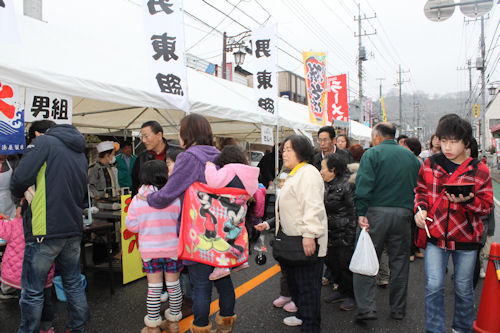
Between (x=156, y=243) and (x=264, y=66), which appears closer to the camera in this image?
(x=156, y=243)

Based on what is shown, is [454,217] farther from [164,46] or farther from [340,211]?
[164,46]

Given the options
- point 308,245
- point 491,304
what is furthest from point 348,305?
point 308,245

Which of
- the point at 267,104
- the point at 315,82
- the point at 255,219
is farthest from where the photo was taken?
the point at 315,82

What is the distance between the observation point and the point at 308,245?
229 centimetres

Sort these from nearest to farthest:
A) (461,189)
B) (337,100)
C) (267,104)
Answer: (461,189) < (267,104) < (337,100)

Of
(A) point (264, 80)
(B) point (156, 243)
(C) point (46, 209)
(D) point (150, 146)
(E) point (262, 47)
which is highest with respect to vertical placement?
(E) point (262, 47)

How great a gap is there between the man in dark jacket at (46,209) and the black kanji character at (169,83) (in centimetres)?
225

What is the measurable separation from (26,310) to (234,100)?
556 cm

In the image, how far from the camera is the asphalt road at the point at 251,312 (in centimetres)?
290

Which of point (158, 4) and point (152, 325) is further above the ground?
point (158, 4)

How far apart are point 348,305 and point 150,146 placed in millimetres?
2613

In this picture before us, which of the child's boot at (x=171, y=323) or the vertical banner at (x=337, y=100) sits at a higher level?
the vertical banner at (x=337, y=100)

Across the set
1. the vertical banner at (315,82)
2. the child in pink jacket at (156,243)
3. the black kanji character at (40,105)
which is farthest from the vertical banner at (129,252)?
the vertical banner at (315,82)

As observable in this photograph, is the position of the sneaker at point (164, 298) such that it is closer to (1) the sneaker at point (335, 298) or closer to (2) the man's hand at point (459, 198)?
(1) the sneaker at point (335, 298)
